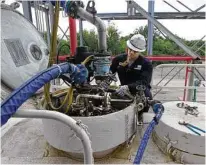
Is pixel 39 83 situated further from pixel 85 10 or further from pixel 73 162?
pixel 85 10

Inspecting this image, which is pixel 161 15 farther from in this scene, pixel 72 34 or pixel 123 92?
pixel 123 92

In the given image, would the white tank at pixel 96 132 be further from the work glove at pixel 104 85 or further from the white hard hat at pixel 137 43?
the white hard hat at pixel 137 43

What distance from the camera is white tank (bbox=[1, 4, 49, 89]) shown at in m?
0.72

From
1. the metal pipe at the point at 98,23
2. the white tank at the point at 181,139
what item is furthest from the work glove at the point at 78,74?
the white tank at the point at 181,139

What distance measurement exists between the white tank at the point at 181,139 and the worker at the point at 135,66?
296mm

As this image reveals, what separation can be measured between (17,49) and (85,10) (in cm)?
59

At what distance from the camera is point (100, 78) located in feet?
4.07

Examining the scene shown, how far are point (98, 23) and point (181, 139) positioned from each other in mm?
802

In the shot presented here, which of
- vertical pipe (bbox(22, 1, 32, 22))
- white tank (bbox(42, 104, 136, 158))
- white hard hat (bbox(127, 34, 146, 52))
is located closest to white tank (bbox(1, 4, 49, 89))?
white tank (bbox(42, 104, 136, 158))

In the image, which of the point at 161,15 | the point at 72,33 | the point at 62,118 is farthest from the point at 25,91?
the point at 161,15

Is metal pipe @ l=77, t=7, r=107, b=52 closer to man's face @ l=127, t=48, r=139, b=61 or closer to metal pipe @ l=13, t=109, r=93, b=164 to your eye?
man's face @ l=127, t=48, r=139, b=61

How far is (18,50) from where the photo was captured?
797 millimetres

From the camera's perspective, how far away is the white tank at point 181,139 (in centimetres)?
101

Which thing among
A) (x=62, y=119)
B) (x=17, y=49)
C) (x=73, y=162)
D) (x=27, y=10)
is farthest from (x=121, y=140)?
(x=27, y=10)
